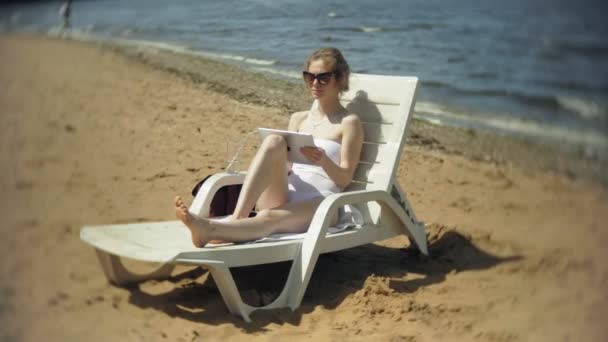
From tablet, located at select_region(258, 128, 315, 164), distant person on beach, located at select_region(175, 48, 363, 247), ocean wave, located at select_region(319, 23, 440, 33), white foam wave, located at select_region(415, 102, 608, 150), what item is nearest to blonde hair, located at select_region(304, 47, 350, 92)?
distant person on beach, located at select_region(175, 48, 363, 247)

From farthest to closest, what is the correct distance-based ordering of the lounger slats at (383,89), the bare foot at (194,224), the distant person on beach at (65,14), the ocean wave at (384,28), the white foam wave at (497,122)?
the ocean wave at (384,28) < the white foam wave at (497,122) < the lounger slats at (383,89) < the bare foot at (194,224) < the distant person on beach at (65,14)


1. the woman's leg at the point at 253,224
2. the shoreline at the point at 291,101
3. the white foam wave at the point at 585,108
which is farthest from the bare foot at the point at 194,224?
the shoreline at the point at 291,101

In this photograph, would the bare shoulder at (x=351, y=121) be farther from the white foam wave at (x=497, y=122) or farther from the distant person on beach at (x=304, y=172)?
the white foam wave at (x=497, y=122)

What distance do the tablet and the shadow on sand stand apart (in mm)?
586

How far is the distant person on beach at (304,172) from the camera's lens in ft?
8.67

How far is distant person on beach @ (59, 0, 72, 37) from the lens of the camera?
6.11 ft

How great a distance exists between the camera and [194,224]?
2461 mm

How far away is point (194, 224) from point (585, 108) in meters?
1.43

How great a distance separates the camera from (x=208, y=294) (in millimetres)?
2771

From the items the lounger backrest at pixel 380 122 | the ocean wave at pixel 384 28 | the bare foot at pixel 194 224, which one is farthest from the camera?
the ocean wave at pixel 384 28

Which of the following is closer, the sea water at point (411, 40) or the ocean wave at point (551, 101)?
the ocean wave at point (551, 101)

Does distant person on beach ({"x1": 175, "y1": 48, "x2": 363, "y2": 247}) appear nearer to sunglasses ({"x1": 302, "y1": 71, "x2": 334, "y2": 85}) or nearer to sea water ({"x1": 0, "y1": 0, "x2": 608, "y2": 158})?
sunglasses ({"x1": 302, "y1": 71, "x2": 334, "y2": 85})

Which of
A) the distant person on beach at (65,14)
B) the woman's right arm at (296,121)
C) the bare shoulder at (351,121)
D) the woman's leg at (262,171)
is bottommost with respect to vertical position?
the woman's leg at (262,171)

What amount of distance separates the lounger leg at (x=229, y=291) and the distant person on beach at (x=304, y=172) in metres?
0.15
